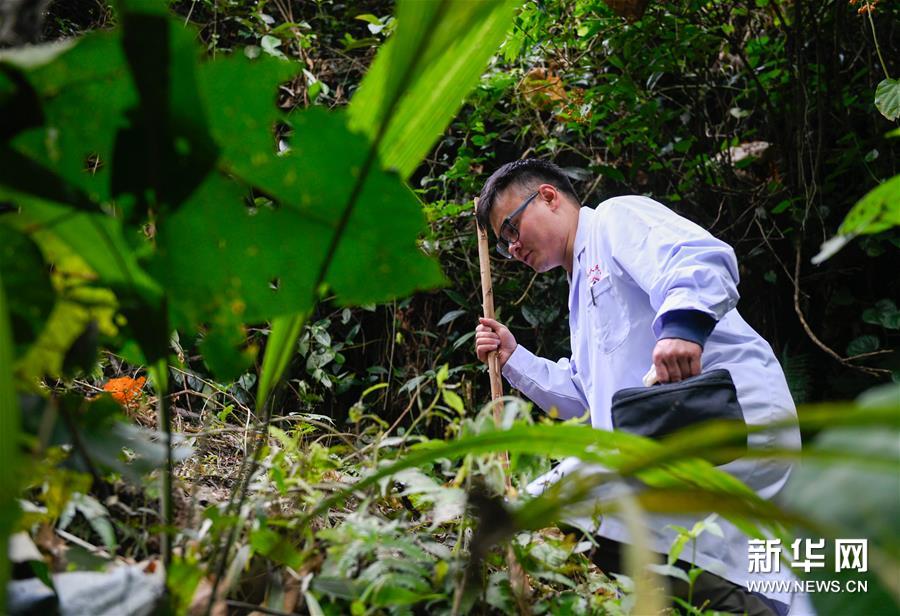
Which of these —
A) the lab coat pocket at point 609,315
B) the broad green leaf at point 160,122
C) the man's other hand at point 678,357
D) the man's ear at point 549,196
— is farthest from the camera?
the man's ear at point 549,196

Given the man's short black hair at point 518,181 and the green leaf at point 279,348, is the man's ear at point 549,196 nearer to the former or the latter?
the man's short black hair at point 518,181

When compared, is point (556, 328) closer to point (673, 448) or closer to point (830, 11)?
point (830, 11)

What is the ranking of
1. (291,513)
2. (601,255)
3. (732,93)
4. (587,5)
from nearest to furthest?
(291,513) < (601,255) < (587,5) < (732,93)

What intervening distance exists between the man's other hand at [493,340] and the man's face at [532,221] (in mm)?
255

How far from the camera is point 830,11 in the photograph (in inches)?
126

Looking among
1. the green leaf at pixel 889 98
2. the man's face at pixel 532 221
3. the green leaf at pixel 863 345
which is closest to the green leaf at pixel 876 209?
the man's face at pixel 532 221

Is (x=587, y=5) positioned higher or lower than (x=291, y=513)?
higher

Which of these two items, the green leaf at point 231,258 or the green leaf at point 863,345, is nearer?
the green leaf at point 231,258

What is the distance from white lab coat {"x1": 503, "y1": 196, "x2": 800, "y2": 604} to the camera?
5.80 feet

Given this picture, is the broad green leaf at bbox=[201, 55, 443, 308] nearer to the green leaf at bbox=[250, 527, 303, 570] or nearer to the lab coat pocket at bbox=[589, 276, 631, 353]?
the green leaf at bbox=[250, 527, 303, 570]

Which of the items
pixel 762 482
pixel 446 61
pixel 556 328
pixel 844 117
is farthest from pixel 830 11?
Answer: pixel 446 61

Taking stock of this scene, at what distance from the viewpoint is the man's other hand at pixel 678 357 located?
1.73m

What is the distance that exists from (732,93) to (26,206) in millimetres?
3505

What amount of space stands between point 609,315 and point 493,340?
403 mm
